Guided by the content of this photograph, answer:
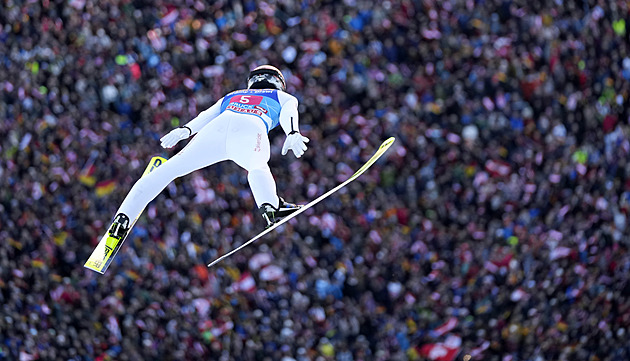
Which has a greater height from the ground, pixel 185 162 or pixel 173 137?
pixel 173 137

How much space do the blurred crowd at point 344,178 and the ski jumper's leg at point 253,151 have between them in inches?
107

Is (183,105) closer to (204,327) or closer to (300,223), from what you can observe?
(300,223)

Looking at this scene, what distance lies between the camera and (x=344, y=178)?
5996mm

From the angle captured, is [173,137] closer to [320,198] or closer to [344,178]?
[320,198]

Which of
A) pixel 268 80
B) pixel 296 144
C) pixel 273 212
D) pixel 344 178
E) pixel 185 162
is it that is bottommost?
pixel 344 178

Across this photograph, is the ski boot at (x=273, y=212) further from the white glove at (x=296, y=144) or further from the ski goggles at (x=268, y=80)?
the ski goggles at (x=268, y=80)

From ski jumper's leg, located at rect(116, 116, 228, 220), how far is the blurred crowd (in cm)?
265

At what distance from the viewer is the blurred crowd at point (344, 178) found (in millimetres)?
5836

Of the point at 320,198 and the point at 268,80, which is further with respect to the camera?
the point at 320,198

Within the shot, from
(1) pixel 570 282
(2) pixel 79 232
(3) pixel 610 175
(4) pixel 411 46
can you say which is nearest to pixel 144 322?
(2) pixel 79 232

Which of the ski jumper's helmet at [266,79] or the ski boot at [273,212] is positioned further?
the ski jumper's helmet at [266,79]

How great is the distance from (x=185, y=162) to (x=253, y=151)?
1.25ft

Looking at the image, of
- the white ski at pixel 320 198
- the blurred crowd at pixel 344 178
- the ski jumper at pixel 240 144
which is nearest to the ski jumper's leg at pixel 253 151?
the ski jumper at pixel 240 144

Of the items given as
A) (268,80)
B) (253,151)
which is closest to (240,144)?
(253,151)
